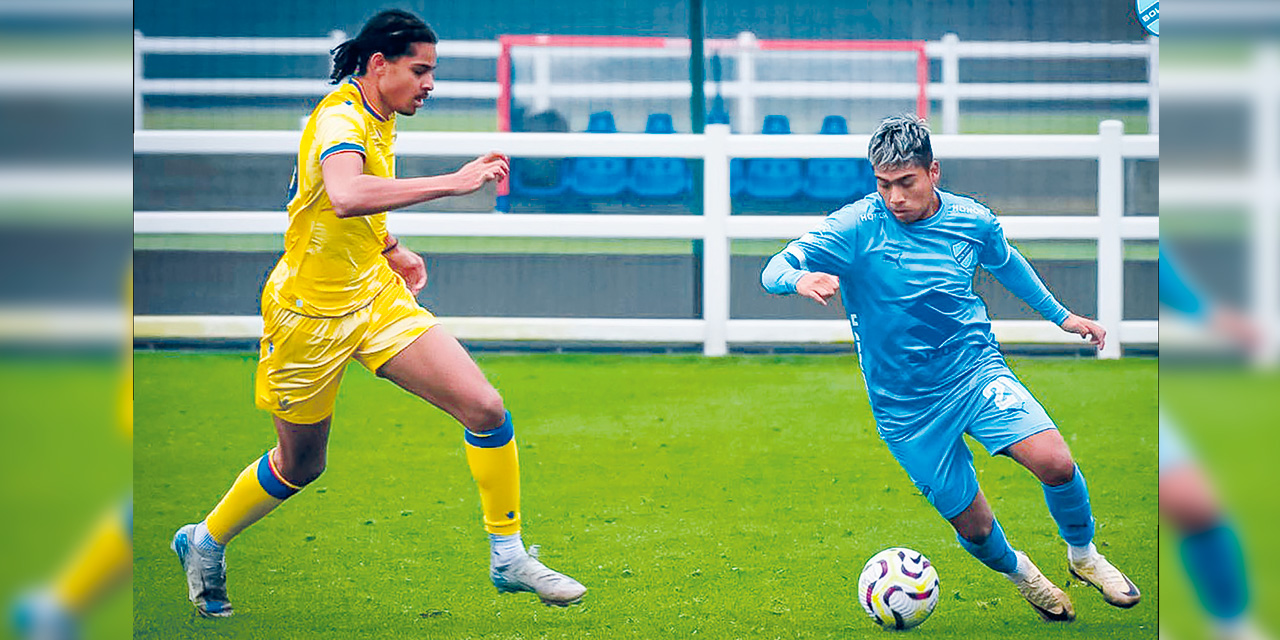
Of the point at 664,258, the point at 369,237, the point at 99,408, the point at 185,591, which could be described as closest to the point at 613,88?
the point at 664,258

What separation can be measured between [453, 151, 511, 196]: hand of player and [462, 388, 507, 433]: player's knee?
0.59 m

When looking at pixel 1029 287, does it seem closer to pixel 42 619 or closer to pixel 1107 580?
pixel 1107 580

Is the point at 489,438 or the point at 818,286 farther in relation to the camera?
the point at 489,438

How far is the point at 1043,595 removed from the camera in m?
3.54

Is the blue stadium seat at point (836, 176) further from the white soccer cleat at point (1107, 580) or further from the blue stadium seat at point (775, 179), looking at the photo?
the white soccer cleat at point (1107, 580)

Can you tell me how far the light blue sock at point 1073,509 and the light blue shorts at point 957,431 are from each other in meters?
0.18

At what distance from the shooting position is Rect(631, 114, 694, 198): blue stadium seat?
244 inches

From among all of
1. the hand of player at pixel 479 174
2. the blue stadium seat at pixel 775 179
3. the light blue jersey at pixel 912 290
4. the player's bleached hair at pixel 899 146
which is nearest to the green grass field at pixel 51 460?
the hand of player at pixel 479 174

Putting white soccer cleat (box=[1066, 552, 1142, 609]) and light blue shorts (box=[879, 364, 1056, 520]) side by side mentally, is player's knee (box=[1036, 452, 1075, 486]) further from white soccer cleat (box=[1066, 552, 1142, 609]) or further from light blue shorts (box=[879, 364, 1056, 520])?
Answer: white soccer cleat (box=[1066, 552, 1142, 609])

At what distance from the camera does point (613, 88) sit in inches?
213

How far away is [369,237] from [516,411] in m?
1.76

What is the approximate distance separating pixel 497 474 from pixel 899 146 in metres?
1.39

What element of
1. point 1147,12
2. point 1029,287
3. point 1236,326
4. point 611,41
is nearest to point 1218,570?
point 1236,326

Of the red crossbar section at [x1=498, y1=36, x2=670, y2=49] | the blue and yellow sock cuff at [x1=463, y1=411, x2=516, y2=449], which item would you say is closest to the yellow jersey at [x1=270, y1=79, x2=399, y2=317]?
the blue and yellow sock cuff at [x1=463, y1=411, x2=516, y2=449]
